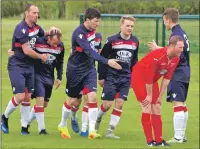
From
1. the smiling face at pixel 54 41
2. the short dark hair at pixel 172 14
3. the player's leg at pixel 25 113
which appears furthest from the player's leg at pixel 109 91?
the short dark hair at pixel 172 14

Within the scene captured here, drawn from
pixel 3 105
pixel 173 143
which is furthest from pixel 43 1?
pixel 173 143

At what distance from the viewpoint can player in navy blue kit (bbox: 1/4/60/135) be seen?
39.1ft

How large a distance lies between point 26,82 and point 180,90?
8.89ft

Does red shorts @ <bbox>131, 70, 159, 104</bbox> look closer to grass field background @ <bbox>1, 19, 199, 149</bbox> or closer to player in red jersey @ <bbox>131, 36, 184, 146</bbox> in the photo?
player in red jersey @ <bbox>131, 36, 184, 146</bbox>

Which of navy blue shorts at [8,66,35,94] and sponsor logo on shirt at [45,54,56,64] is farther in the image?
sponsor logo on shirt at [45,54,56,64]

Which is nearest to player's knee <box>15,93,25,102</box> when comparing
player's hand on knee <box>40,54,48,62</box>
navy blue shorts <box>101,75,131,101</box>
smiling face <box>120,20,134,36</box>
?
player's hand on knee <box>40,54,48,62</box>

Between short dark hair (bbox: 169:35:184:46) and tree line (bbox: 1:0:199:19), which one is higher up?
short dark hair (bbox: 169:35:184:46)

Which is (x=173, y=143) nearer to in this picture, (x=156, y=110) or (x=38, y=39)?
(x=156, y=110)

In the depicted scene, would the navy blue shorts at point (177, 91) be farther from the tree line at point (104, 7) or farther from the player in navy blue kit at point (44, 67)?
the tree line at point (104, 7)

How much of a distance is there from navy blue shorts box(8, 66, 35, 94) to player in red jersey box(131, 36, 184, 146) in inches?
87.6

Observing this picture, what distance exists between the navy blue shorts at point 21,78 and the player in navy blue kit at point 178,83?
227 cm

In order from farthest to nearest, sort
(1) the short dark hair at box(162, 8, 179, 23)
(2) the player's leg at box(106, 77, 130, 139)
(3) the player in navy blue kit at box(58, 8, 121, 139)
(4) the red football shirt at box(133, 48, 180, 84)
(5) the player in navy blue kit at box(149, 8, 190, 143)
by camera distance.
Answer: (2) the player's leg at box(106, 77, 130, 139), (3) the player in navy blue kit at box(58, 8, 121, 139), (5) the player in navy blue kit at box(149, 8, 190, 143), (1) the short dark hair at box(162, 8, 179, 23), (4) the red football shirt at box(133, 48, 180, 84)

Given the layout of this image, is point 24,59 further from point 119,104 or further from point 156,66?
point 156,66

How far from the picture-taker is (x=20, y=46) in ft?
39.5
